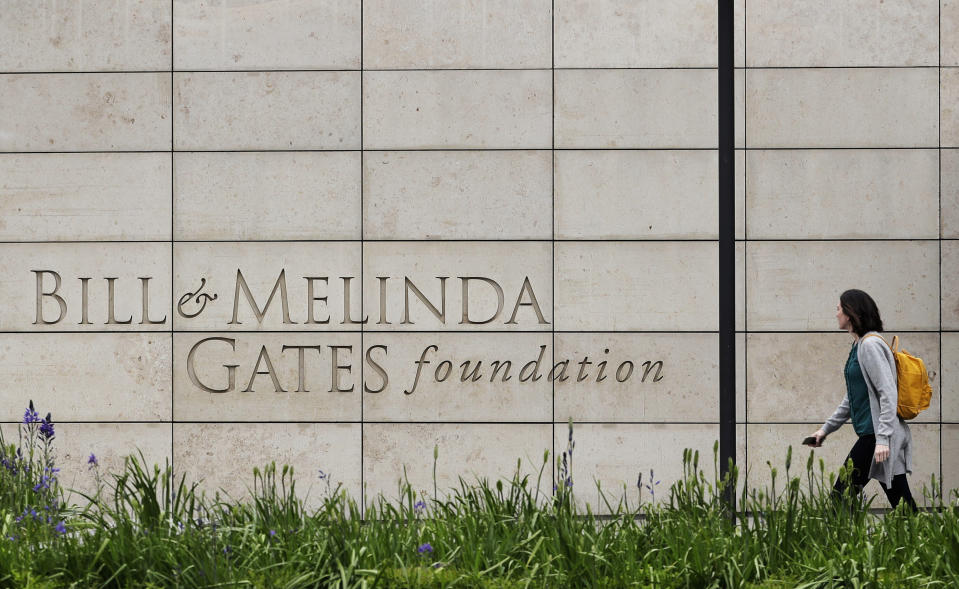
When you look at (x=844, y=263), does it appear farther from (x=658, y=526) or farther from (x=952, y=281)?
(x=658, y=526)

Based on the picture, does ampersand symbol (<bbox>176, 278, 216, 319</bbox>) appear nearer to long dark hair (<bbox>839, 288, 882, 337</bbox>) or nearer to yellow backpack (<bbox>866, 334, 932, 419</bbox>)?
long dark hair (<bbox>839, 288, 882, 337</bbox>)

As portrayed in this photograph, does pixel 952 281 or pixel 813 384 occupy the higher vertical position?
pixel 952 281

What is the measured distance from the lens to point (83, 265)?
8703 mm

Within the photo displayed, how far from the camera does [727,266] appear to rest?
16.7 feet

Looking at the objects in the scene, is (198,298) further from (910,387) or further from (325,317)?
(910,387)

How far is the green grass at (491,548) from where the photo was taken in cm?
415

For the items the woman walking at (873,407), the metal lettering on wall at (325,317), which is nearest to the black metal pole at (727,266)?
the woman walking at (873,407)

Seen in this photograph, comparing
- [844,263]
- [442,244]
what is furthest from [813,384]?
[442,244]

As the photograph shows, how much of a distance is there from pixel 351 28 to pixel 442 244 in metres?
2.08

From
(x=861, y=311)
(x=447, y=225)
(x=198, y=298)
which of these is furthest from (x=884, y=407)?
(x=198, y=298)

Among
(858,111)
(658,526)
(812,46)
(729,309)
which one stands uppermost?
(812,46)

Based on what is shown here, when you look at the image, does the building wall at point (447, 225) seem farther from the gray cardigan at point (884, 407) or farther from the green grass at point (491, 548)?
the green grass at point (491, 548)

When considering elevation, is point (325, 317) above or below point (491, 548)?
above

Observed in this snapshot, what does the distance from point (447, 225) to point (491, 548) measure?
4.60 m
